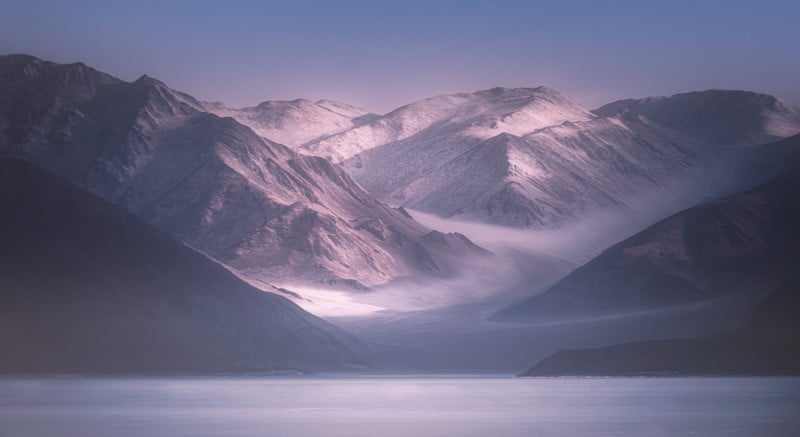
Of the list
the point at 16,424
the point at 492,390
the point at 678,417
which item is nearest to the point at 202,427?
the point at 16,424

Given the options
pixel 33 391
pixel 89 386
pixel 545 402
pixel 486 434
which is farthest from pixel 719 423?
pixel 89 386

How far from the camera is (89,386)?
185625mm

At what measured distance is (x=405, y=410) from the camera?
13025cm

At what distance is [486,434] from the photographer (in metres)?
97.8

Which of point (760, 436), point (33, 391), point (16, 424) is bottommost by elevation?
point (760, 436)

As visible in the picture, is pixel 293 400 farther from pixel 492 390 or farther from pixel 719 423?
pixel 719 423

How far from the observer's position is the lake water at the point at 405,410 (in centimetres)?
10144

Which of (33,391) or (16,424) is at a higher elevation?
(33,391)

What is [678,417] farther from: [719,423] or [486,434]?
[486,434]

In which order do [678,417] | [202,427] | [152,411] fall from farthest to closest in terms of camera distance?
[152,411], [678,417], [202,427]

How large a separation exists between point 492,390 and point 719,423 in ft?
262

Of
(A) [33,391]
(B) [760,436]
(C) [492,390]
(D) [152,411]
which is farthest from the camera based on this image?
(C) [492,390]

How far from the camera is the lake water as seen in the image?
3994 inches

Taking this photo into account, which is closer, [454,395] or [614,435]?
[614,435]
